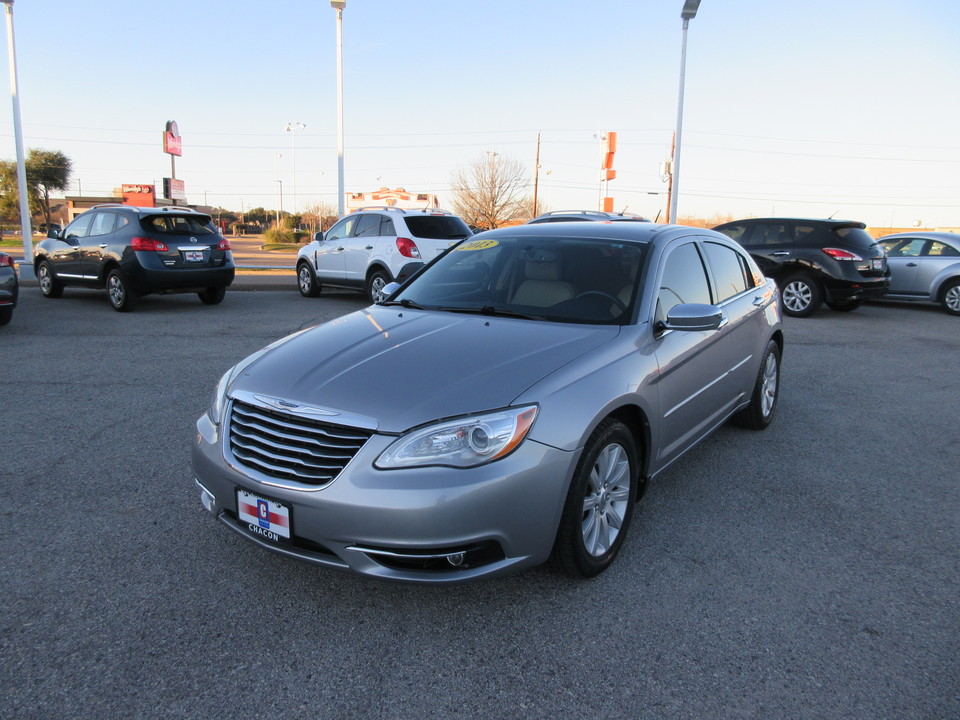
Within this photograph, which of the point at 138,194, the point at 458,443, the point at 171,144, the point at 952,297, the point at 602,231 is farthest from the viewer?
the point at 138,194

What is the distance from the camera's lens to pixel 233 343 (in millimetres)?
8695

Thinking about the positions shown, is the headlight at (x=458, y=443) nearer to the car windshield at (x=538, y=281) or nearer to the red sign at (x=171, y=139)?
the car windshield at (x=538, y=281)

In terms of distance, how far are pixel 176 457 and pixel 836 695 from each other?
3.92 m

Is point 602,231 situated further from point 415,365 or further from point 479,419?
point 479,419

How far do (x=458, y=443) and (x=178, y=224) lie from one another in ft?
33.9

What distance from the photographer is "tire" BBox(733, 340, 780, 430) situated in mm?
5270

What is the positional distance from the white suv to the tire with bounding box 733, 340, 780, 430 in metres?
6.88

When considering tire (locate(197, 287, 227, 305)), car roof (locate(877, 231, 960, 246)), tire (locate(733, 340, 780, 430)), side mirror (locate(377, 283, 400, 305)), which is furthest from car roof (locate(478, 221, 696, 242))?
car roof (locate(877, 231, 960, 246))

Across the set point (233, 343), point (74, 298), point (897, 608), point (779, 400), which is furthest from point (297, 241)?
point (897, 608)

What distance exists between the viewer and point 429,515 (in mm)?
2541

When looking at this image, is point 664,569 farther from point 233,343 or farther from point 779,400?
point 233,343

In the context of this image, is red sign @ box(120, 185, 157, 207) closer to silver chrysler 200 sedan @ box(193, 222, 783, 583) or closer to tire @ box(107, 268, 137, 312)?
tire @ box(107, 268, 137, 312)

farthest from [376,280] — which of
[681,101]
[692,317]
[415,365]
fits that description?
[681,101]

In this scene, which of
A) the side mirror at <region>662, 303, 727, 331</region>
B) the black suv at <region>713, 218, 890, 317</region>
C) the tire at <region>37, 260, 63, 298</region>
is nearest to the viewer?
the side mirror at <region>662, 303, 727, 331</region>
